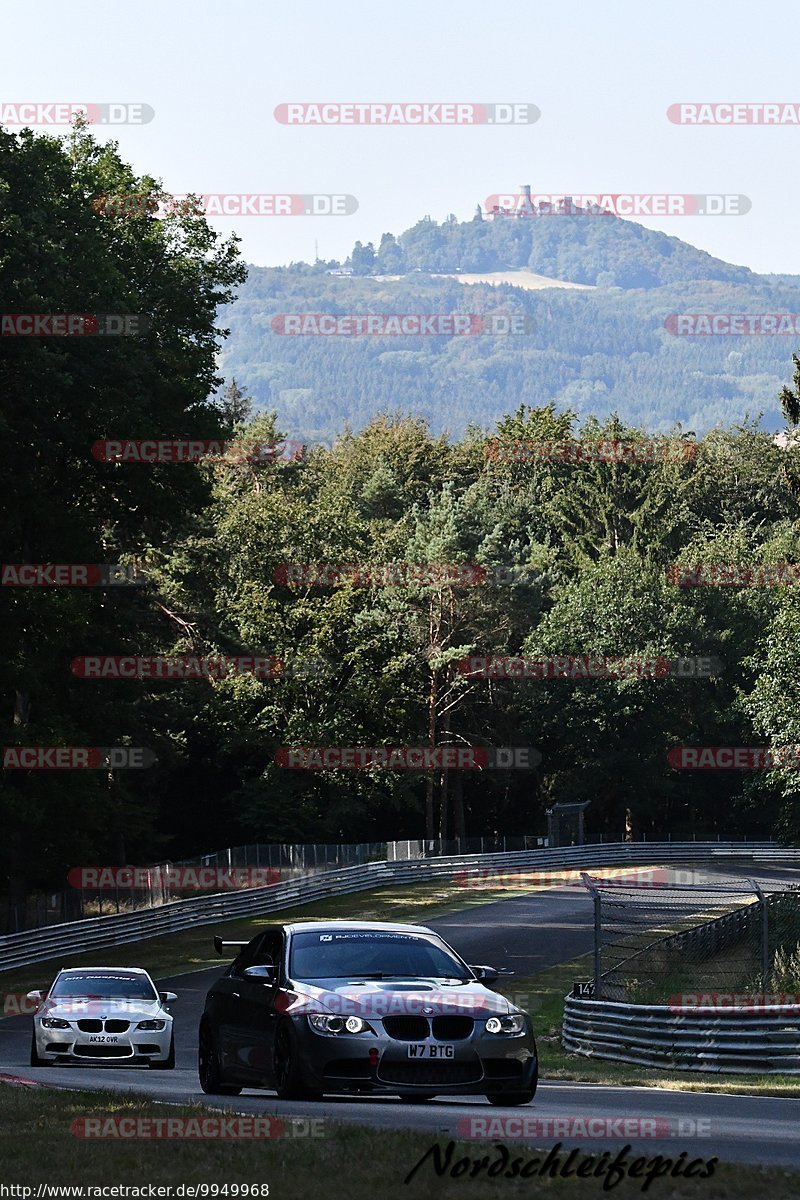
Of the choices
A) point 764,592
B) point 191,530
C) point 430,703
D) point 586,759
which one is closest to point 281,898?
point 191,530

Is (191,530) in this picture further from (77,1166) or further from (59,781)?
(77,1166)

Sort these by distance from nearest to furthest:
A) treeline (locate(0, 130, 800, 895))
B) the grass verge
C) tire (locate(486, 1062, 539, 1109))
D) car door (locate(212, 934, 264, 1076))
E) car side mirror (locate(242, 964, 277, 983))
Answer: the grass verge → tire (locate(486, 1062, 539, 1109)) → car side mirror (locate(242, 964, 277, 983)) → car door (locate(212, 934, 264, 1076)) → treeline (locate(0, 130, 800, 895))

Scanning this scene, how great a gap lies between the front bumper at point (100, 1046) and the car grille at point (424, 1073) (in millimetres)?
8975

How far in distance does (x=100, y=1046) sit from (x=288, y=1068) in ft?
27.9

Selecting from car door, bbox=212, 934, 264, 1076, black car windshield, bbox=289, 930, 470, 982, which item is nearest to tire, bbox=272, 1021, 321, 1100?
black car windshield, bbox=289, 930, 470, 982

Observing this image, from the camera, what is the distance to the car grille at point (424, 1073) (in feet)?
40.6

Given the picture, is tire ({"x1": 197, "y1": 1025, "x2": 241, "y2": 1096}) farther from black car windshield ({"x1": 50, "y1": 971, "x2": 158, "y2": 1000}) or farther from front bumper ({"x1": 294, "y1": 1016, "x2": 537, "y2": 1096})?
black car windshield ({"x1": 50, "y1": 971, "x2": 158, "y2": 1000})

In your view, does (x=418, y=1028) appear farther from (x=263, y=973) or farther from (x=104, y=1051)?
(x=104, y=1051)

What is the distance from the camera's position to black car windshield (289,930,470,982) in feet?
44.0

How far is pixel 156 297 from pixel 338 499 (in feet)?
109

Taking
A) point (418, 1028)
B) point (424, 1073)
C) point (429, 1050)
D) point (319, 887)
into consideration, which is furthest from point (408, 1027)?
point (319, 887)

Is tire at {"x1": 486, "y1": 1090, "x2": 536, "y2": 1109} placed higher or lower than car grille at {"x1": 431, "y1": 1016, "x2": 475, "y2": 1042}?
lower

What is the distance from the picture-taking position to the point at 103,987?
21469 millimetres

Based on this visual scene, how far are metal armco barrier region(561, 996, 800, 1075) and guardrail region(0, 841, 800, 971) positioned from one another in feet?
64.9
